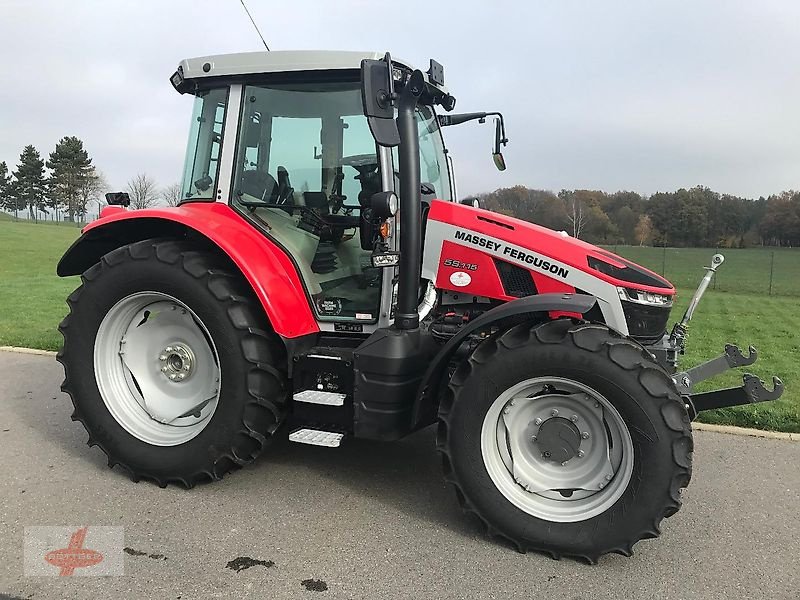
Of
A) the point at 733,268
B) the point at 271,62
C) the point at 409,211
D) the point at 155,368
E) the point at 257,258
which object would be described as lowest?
the point at 155,368

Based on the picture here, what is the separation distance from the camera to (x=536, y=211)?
548 centimetres

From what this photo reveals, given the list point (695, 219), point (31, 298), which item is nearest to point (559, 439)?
point (31, 298)

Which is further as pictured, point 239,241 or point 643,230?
point 643,230

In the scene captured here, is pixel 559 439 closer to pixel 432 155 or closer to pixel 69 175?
pixel 432 155

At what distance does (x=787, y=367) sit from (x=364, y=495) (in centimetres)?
604

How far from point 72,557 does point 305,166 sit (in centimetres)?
250

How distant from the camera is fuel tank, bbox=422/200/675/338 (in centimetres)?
346

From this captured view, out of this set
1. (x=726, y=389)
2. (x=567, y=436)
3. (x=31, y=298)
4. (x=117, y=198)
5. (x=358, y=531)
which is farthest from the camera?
(x=31, y=298)

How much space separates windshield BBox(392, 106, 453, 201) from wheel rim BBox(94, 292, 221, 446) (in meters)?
1.81

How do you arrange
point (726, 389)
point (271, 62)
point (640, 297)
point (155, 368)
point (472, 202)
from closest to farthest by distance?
point (726, 389) < point (640, 297) < point (271, 62) < point (155, 368) < point (472, 202)

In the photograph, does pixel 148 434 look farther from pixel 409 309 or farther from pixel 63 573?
pixel 409 309

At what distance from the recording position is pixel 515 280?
142 inches

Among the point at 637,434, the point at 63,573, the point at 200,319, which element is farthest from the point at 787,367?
the point at 63,573

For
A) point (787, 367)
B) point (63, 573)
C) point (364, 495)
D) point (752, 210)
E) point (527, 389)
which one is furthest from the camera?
point (752, 210)
